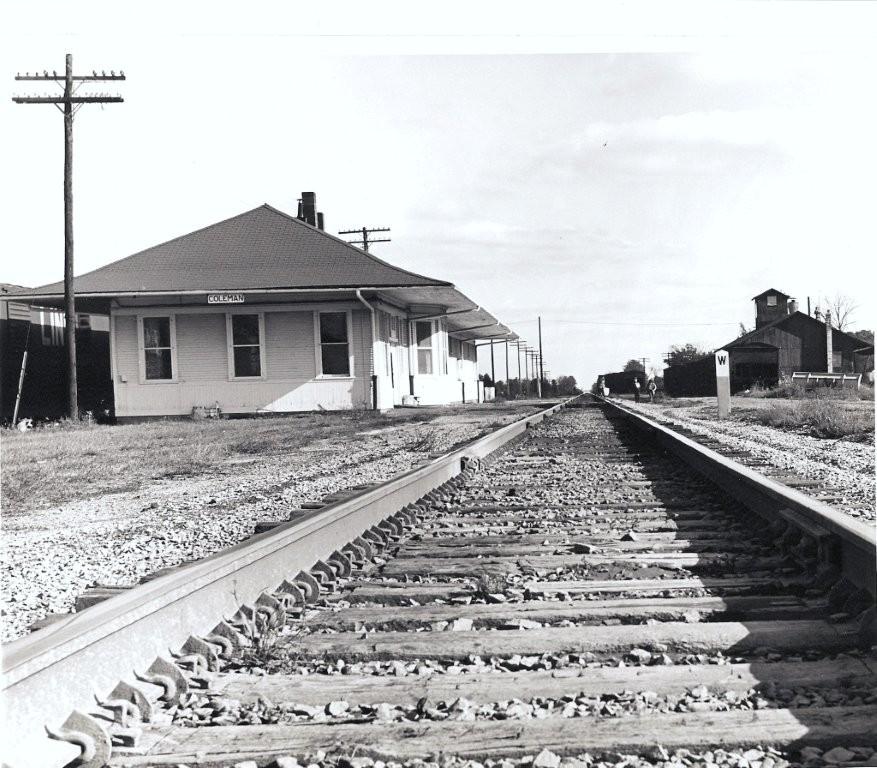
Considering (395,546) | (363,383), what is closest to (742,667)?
(395,546)

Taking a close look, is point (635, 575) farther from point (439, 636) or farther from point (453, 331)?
point (453, 331)

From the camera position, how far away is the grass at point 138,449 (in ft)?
27.6

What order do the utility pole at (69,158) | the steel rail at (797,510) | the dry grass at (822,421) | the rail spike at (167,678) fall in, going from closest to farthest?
the rail spike at (167,678) → the steel rail at (797,510) → the dry grass at (822,421) → the utility pole at (69,158)

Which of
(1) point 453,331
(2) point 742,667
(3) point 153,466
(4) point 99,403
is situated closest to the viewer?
(2) point 742,667

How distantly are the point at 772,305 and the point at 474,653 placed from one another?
72166 mm

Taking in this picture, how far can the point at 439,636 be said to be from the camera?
271 cm

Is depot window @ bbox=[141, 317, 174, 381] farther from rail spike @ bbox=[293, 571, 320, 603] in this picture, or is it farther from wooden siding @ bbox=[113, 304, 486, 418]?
rail spike @ bbox=[293, 571, 320, 603]

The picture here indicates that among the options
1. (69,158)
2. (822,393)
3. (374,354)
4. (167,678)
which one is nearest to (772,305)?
(822,393)

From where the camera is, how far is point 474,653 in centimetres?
255

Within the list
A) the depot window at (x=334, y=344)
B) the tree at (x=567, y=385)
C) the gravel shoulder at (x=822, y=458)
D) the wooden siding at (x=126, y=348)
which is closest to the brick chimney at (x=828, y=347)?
the tree at (x=567, y=385)

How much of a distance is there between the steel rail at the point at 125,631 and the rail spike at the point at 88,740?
17 millimetres

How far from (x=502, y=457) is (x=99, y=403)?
18.5 metres

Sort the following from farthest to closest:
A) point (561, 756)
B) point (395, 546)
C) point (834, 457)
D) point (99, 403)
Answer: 1. point (99, 403)
2. point (834, 457)
3. point (395, 546)
4. point (561, 756)

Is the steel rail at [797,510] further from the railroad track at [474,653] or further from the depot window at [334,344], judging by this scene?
the depot window at [334,344]
